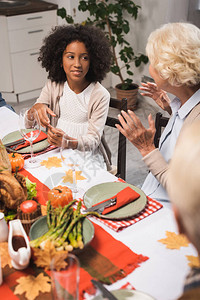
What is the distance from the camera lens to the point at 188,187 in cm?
65

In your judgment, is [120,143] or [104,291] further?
[120,143]

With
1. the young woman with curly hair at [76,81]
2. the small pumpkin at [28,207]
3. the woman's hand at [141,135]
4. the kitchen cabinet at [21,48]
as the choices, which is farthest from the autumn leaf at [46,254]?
the kitchen cabinet at [21,48]

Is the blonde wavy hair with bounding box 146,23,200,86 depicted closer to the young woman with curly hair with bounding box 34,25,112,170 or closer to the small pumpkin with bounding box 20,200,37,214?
the young woman with curly hair with bounding box 34,25,112,170

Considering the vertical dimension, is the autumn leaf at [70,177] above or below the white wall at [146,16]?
below

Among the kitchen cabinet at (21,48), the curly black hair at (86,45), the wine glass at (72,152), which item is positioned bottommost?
the kitchen cabinet at (21,48)

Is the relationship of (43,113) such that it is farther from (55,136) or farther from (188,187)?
(188,187)

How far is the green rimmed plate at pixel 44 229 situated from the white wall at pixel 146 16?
311 cm

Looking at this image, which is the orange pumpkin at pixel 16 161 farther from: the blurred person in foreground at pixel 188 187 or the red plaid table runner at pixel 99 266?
the blurred person in foreground at pixel 188 187

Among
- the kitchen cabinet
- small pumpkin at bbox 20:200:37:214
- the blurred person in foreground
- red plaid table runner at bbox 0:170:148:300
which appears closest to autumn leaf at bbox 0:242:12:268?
red plaid table runner at bbox 0:170:148:300

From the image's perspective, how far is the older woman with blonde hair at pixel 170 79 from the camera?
1.48 m

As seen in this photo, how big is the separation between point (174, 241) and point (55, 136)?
0.78m

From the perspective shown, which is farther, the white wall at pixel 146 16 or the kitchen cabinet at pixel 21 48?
the kitchen cabinet at pixel 21 48

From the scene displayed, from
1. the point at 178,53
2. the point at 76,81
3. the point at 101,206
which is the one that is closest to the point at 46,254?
the point at 101,206

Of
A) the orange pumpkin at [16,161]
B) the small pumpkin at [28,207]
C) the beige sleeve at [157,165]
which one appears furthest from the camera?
the orange pumpkin at [16,161]
